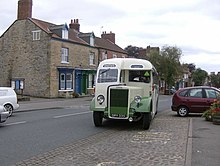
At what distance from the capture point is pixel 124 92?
12375 millimetres

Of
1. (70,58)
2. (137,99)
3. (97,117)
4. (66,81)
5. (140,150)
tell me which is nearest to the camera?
(140,150)

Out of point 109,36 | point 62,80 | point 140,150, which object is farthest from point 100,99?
point 109,36

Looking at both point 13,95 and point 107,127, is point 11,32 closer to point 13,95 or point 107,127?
point 13,95

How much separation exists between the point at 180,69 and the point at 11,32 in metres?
36.7

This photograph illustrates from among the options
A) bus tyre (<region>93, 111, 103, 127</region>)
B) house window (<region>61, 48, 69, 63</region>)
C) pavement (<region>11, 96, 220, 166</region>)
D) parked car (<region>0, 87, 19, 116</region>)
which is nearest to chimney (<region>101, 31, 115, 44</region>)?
house window (<region>61, 48, 69, 63</region>)

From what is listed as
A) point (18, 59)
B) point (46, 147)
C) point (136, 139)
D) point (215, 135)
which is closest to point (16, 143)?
point (46, 147)

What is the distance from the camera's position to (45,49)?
3531cm

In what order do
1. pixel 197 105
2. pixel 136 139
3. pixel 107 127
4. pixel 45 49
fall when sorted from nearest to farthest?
pixel 136 139 < pixel 107 127 < pixel 197 105 < pixel 45 49

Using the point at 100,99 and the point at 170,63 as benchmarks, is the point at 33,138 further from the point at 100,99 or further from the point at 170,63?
the point at 170,63

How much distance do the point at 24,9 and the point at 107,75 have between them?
27.4 metres

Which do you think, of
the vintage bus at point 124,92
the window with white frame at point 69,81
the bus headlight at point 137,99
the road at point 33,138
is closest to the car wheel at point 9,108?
the road at point 33,138

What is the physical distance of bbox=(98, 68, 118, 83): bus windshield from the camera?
13203mm

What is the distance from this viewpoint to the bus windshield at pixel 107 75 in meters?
13.2

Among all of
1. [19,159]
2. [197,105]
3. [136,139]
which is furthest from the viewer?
[197,105]
